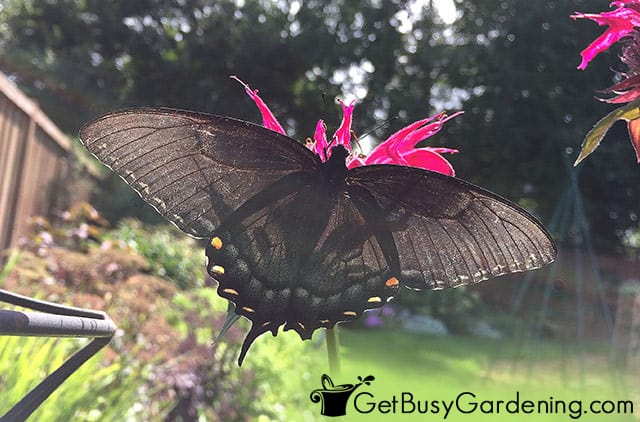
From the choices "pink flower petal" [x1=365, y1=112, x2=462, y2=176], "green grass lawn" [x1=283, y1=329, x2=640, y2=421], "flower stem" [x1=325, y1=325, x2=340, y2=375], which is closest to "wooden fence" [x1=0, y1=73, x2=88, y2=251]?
"green grass lawn" [x1=283, y1=329, x2=640, y2=421]

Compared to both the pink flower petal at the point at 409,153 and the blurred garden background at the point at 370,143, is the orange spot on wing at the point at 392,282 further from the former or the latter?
the blurred garden background at the point at 370,143

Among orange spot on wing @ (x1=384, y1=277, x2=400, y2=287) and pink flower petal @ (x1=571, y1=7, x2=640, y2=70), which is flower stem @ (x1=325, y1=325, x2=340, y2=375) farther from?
pink flower petal @ (x1=571, y1=7, x2=640, y2=70)

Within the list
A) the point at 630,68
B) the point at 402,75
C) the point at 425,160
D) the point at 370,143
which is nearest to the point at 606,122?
the point at 630,68

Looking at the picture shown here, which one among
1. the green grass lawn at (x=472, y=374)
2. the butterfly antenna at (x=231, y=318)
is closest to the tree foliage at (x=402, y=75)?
the green grass lawn at (x=472, y=374)

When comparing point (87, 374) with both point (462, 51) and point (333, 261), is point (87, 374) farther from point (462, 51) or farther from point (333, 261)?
point (462, 51)

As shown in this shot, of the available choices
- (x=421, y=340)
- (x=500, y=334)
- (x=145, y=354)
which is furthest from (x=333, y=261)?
(x=500, y=334)

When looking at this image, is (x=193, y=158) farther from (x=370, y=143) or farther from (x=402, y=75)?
(x=402, y=75)

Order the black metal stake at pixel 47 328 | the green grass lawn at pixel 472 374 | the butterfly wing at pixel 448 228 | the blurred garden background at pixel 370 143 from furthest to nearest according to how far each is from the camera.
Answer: the green grass lawn at pixel 472 374, the blurred garden background at pixel 370 143, the butterfly wing at pixel 448 228, the black metal stake at pixel 47 328
